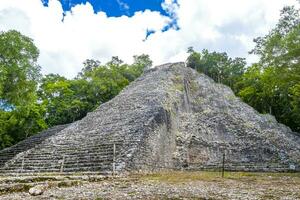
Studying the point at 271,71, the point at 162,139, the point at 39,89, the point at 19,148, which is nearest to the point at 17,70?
the point at 19,148

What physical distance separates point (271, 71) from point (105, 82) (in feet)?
76.1

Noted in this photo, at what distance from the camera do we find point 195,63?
4438cm

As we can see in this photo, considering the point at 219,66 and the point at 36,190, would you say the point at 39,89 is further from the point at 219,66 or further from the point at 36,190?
the point at 36,190

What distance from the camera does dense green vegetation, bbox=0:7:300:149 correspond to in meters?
16.9

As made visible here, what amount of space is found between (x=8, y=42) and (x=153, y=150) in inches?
373

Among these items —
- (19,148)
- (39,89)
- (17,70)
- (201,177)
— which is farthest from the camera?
Answer: (39,89)

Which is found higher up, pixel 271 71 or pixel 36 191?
pixel 271 71

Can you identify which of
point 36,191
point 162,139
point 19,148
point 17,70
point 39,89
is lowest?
point 36,191

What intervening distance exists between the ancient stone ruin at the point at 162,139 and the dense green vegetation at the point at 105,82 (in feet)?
10.4

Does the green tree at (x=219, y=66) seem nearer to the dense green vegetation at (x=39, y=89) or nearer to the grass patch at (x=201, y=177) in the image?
the dense green vegetation at (x=39, y=89)

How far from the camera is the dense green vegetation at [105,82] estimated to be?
55.4 feet

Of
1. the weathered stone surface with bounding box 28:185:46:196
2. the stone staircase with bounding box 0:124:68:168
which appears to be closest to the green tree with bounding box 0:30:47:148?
the stone staircase with bounding box 0:124:68:168

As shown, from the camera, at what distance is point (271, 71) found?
1784cm

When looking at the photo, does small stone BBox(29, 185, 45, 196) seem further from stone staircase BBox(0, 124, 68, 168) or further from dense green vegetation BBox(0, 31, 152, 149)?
stone staircase BBox(0, 124, 68, 168)
